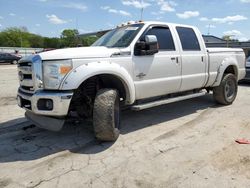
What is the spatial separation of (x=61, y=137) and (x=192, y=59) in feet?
10.8

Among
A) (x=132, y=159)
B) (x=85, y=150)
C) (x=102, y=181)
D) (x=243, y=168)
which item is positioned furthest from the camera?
(x=85, y=150)

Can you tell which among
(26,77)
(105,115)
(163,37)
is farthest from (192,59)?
(26,77)

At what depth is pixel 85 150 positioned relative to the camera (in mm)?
4387

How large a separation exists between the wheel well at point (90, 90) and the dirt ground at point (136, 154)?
549mm

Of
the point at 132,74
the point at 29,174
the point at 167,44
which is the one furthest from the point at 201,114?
the point at 29,174

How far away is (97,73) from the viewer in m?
4.38

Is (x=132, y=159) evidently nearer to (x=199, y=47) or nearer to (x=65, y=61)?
(x=65, y=61)

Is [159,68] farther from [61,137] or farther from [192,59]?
[61,137]

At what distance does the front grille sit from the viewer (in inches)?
171

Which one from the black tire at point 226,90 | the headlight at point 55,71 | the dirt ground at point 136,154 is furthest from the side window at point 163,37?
the black tire at point 226,90

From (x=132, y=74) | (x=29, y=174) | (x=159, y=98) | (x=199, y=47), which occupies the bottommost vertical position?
(x=29, y=174)

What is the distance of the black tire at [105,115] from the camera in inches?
173

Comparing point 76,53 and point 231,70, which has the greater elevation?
point 76,53

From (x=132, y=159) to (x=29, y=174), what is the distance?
144cm
